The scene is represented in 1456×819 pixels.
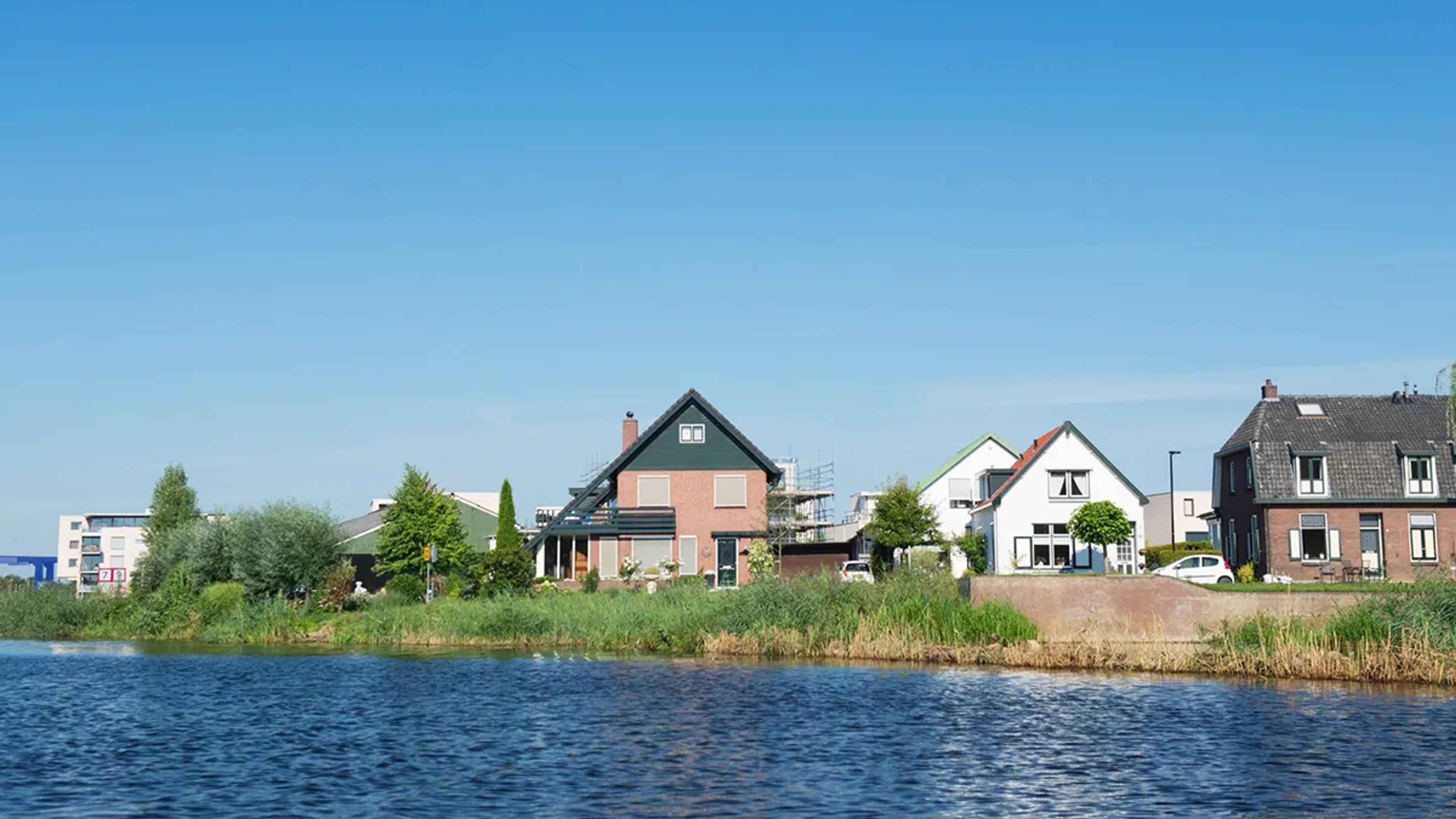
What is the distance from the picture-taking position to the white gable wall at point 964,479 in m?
80.0

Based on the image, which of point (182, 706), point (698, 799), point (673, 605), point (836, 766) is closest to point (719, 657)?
point (673, 605)

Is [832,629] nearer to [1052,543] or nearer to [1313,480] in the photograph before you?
[1052,543]

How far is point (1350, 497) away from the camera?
59250 millimetres

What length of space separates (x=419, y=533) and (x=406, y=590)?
5.60 m

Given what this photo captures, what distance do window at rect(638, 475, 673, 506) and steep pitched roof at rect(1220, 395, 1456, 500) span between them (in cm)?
2660

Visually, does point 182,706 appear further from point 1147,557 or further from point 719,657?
point 1147,557

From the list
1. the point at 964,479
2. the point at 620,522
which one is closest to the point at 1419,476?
the point at 964,479

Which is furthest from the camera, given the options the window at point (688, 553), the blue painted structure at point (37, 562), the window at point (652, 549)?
the blue painted structure at point (37, 562)

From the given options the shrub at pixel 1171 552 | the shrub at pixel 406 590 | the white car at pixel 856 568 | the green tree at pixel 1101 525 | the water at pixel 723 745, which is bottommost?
the water at pixel 723 745

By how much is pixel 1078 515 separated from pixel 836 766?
1632 inches

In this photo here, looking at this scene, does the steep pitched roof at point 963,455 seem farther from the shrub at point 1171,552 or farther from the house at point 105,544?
the house at point 105,544

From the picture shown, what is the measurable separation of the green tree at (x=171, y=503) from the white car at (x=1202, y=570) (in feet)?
221

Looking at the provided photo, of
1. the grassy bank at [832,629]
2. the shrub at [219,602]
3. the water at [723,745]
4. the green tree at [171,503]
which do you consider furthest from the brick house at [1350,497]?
the green tree at [171,503]

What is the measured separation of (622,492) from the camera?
65.4 metres
